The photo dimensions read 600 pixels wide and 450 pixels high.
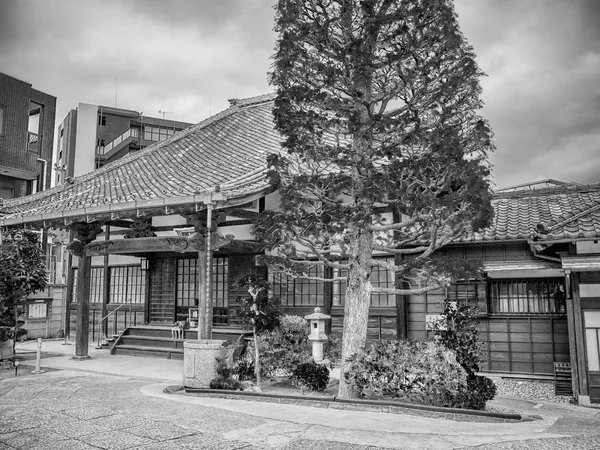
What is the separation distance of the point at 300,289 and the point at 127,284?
25.6 feet

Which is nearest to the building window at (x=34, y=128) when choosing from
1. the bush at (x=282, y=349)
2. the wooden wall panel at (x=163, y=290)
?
the wooden wall panel at (x=163, y=290)

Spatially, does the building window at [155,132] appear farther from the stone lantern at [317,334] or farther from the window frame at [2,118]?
the stone lantern at [317,334]

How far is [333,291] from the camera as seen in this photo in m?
14.1

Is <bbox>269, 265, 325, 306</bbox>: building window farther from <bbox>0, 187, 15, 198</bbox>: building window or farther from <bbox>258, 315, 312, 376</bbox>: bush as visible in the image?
<bbox>0, 187, 15, 198</bbox>: building window

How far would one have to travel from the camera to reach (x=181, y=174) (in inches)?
536

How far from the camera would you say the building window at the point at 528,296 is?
11766 mm

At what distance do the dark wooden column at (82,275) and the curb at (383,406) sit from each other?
6913mm

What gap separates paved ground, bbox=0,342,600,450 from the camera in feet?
20.0

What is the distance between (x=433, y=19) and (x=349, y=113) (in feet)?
6.49

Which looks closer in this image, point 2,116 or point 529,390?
point 529,390

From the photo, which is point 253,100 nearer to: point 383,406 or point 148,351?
point 148,351

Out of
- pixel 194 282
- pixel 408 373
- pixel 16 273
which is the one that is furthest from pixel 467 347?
pixel 16 273

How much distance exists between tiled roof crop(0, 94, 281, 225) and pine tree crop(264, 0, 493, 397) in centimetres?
211

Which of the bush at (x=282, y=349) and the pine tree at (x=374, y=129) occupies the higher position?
the pine tree at (x=374, y=129)
